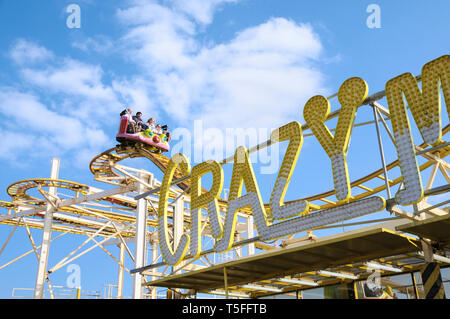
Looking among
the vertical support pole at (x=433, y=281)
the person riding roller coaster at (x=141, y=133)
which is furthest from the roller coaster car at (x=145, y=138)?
the vertical support pole at (x=433, y=281)

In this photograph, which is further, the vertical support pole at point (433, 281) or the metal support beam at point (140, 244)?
the metal support beam at point (140, 244)

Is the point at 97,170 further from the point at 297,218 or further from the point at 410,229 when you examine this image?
the point at 410,229

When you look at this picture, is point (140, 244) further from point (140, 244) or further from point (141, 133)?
point (141, 133)

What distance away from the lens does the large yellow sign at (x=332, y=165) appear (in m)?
9.95

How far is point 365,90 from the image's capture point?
36.6ft

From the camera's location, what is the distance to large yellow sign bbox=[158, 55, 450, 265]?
995 centimetres

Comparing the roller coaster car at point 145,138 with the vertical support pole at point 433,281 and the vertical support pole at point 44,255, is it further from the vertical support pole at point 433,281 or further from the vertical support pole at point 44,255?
the vertical support pole at point 433,281

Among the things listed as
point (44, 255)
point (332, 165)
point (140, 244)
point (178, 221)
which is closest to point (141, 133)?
point (140, 244)

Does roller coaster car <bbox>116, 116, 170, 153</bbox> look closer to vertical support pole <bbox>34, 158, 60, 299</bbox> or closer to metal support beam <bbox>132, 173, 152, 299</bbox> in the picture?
metal support beam <bbox>132, 173, 152, 299</bbox>

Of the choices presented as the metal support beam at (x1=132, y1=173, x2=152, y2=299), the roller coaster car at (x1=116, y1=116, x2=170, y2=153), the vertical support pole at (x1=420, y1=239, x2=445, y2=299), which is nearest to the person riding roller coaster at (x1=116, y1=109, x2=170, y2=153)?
the roller coaster car at (x1=116, y1=116, x2=170, y2=153)

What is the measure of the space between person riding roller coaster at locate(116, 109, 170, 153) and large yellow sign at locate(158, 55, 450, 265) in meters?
10.2

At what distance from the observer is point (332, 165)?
11219mm

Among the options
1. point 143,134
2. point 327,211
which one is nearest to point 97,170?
point 143,134

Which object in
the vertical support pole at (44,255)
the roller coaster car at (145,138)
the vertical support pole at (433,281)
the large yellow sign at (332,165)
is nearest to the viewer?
the vertical support pole at (433,281)
